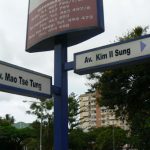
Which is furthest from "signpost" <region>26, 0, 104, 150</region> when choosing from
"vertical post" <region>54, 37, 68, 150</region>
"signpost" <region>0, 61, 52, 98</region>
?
"signpost" <region>0, 61, 52, 98</region>

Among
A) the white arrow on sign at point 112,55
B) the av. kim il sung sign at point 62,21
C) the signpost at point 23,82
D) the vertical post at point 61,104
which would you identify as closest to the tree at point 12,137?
the av. kim il sung sign at point 62,21

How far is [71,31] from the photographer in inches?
305

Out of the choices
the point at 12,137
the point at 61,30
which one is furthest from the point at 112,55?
the point at 12,137

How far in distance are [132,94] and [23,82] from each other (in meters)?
17.8

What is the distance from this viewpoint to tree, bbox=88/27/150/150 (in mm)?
23906

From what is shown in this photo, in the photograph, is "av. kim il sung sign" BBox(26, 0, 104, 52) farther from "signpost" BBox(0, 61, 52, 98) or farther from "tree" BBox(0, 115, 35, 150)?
"tree" BBox(0, 115, 35, 150)

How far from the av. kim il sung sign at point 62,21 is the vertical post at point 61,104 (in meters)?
0.36

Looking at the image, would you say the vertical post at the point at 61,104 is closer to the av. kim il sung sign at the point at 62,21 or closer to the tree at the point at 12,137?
the av. kim il sung sign at the point at 62,21

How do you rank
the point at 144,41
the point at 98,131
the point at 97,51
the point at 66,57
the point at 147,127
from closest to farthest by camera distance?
the point at 144,41, the point at 97,51, the point at 66,57, the point at 147,127, the point at 98,131

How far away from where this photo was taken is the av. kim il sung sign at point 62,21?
7.66m

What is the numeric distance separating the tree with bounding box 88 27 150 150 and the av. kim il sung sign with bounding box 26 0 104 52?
15.5m

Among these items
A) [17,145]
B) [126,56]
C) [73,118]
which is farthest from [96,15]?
[17,145]

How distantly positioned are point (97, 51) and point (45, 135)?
3653 centimetres

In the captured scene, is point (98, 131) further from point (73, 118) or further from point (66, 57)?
point (66, 57)
